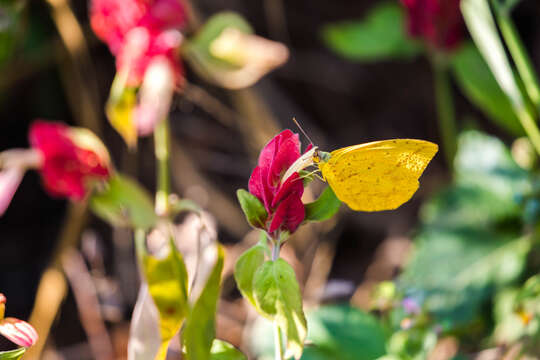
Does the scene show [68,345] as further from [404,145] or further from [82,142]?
[404,145]

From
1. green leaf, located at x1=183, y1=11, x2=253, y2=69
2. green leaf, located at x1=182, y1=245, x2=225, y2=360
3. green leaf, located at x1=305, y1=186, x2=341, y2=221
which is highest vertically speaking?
green leaf, located at x1=183, y1=11, x2=253, y2=69

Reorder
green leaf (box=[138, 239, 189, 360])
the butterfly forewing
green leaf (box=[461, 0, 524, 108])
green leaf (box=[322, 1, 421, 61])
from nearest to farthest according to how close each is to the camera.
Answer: the butterfly forewing → green leaf (box=[138, 239, 189, 360]) → green leaf (box=[461, 0, 524, 108]) → green leaf (box=[322, 1, 421, 61])

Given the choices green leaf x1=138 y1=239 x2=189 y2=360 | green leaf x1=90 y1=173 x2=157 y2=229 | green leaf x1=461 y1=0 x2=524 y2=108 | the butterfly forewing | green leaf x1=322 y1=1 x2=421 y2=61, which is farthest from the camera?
green leaf x1=322 y1=1 x2=421 y2=61

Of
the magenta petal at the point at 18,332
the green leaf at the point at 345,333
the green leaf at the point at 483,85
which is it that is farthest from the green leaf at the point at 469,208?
the magenta petal at the point at 18,332

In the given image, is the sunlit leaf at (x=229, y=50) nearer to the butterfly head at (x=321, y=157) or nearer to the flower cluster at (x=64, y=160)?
the flower cluster at (x=64, y=160)

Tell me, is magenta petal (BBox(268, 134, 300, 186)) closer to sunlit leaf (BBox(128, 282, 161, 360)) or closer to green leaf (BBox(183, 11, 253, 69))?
sunlit leaf (BBox(128, 282, 161, 360))

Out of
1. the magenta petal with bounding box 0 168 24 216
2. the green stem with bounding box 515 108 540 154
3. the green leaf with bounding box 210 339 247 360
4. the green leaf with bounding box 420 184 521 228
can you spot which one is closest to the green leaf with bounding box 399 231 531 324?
the green leaf with bounding box 420 184 521 228
